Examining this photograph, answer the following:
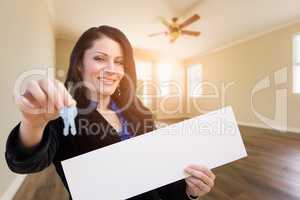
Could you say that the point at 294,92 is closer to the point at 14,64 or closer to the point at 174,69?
the point at 174,69

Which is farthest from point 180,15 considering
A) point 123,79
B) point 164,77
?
point 123,79

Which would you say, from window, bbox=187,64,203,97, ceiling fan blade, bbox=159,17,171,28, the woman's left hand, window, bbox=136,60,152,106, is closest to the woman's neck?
the woman's left hand

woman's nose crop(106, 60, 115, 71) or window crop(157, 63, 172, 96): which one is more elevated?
window crop(157, 63, 172, 96)

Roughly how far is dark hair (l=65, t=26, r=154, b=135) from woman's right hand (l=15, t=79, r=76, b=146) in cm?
20

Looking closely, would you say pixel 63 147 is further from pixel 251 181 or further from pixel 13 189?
pixel 251 181

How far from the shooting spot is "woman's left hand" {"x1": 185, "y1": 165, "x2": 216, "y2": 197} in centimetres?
38

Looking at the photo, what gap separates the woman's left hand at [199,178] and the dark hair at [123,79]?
25 centimetres

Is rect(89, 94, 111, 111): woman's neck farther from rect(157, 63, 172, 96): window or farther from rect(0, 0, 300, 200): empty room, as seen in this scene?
rect(157, 63, 172, 96): window

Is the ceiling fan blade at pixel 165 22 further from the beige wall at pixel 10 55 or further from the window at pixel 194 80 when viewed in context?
the window at pixel 194 80

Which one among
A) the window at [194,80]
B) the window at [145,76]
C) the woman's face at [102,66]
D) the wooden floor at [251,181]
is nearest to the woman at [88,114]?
the woman's face at [102,66]

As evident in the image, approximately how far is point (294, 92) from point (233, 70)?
1.60 m

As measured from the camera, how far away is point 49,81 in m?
0.25

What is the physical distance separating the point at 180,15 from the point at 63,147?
11.8 feet

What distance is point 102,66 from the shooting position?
479 millimetres
